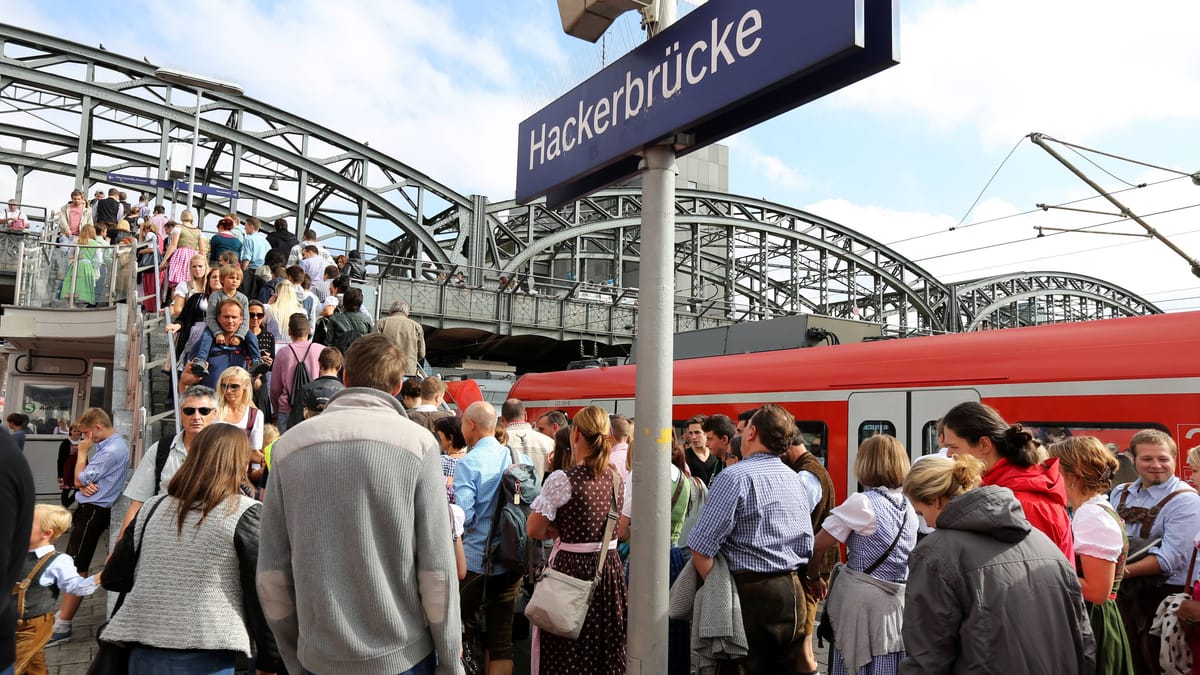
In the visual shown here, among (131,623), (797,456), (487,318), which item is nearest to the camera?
(131,623)

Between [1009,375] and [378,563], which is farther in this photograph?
[1009,375]

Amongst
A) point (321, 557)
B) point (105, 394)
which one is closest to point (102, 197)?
point (105, 394)

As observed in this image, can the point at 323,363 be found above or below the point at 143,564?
above

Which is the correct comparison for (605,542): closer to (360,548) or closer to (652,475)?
(652,475)

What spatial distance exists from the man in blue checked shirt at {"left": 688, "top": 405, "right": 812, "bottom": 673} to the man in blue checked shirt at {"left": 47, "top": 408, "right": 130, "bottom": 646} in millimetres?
5810

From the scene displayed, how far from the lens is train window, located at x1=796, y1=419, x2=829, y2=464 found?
845 centimetres

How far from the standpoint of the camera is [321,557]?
238 cm

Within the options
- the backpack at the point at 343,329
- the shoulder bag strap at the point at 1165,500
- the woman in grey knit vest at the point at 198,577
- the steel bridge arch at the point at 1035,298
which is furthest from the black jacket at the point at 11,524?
→ the steel bridge arch at the point at 1035,298

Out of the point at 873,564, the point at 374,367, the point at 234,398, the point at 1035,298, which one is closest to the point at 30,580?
the point at 234,398

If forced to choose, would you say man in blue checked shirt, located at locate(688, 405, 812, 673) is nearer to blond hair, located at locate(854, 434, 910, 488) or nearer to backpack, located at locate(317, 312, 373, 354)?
blond hair, located at locate(854, 434, 910, 488)

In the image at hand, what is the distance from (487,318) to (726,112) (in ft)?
79.7

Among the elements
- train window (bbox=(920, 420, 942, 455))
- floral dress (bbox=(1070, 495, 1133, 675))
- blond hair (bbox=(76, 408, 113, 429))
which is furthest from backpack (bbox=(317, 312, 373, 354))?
floral dress (bbox=(1070, 495, 1133, 675))

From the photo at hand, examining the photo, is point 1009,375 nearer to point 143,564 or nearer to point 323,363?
point 323,363

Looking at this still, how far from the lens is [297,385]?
6531mm
